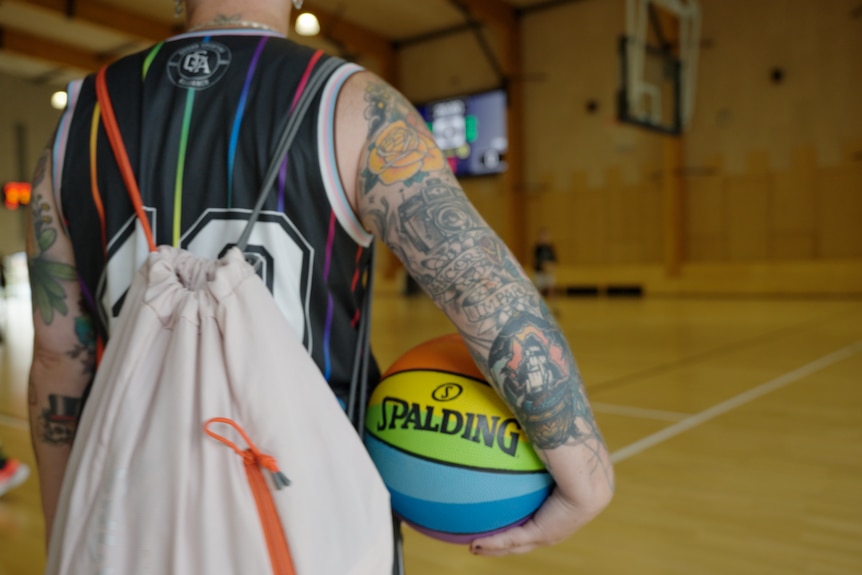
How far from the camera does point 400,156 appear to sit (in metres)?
0.75

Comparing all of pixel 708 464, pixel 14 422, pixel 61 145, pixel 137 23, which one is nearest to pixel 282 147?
pixel 61 145

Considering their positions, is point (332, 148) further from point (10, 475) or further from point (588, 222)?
point (588, 222)

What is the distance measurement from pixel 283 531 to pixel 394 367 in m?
0.39

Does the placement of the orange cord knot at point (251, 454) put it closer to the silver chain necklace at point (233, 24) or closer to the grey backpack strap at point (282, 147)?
the grey backpack strap at point (282, 147)

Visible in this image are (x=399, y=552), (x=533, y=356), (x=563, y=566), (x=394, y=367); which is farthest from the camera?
(x=563, y=566)

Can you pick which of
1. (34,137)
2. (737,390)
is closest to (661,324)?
(737,390)

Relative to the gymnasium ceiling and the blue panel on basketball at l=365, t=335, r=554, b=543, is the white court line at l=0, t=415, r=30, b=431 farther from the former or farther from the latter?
the gymnasium ceiling

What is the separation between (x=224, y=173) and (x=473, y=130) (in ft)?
47.4

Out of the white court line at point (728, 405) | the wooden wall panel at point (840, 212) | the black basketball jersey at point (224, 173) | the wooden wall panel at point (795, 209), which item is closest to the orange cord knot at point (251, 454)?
the black basketball jersey at point (224, 173)

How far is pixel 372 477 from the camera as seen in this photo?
26.6 inches

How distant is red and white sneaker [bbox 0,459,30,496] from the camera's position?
263 centimetres

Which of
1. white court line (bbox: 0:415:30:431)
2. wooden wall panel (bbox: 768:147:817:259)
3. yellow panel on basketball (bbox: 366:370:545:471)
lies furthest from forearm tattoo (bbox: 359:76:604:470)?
wooden wall panel (bbox: 768:147:817:259)

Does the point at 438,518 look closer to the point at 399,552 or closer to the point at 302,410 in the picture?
the point at 399,552

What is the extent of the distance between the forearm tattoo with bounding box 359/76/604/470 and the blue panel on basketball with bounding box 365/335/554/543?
11 cm
